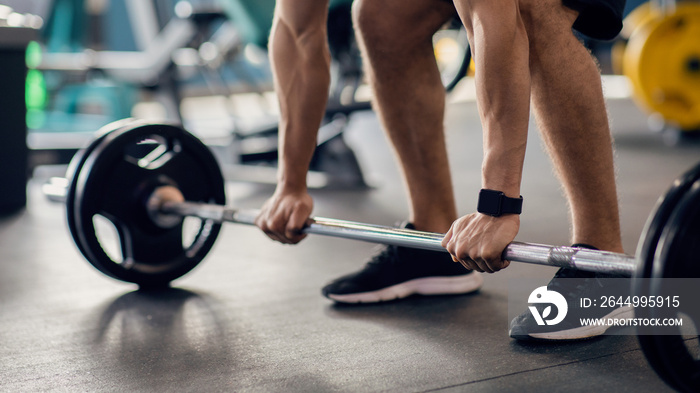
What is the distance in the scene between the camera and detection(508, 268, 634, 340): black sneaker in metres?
1.11

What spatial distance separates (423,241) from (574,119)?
29 centimetres

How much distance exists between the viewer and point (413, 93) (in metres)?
1.34

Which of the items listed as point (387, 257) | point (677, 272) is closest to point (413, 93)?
point (387, 257)

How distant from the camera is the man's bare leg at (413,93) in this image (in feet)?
4.17

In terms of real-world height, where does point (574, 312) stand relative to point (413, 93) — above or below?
below

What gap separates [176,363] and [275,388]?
185 mm

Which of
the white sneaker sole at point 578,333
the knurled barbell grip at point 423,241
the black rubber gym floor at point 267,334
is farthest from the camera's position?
the white sneaker sole at point 578,333

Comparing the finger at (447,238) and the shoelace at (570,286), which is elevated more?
the finger at (447,238)

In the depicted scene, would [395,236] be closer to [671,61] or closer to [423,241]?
[423,241]

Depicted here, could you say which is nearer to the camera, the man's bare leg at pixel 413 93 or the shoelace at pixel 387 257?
the man's bare leg at pixel 413 93

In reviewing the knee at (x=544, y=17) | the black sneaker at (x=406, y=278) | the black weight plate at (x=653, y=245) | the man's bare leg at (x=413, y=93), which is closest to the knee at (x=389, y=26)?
the man's bare leg at (x=413, y=93)

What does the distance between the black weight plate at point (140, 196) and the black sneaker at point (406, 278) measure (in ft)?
1.15

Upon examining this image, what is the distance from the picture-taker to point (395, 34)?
1280 millimetres

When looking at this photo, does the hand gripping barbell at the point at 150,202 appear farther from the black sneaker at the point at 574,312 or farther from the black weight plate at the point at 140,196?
the black sneaker at the point at 574,312
